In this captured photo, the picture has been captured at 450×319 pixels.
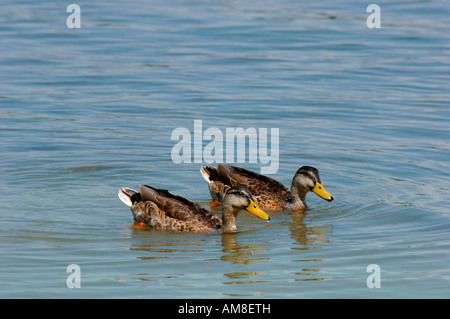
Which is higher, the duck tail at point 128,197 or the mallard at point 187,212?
the duck tail at point 128,197

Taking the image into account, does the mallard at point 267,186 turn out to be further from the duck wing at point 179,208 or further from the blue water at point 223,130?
the duck wing at point 179,208

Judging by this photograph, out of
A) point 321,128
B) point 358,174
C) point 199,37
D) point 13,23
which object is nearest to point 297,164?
point 358,174

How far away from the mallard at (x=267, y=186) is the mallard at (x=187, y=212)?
1433 mm

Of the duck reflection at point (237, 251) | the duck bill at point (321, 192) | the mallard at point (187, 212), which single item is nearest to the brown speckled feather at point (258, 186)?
the duck bill at point (321, 192)

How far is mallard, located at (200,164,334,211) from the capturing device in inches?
542

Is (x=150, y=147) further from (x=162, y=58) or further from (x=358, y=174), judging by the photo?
(x=162, y=58)

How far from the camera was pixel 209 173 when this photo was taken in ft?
46.9

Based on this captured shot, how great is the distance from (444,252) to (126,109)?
9732 mm

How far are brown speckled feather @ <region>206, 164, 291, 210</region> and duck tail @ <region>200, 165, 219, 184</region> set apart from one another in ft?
0.15

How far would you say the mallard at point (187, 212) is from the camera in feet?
40.3

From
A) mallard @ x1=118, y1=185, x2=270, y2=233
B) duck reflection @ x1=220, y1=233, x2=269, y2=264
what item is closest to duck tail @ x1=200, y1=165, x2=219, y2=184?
mallard @ x1=118, y1=185, x2=270, y2=233

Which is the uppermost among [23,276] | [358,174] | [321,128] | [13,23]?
[13,23]

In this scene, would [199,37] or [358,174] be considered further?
[199,37]

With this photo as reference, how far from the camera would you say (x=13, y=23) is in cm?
2755
